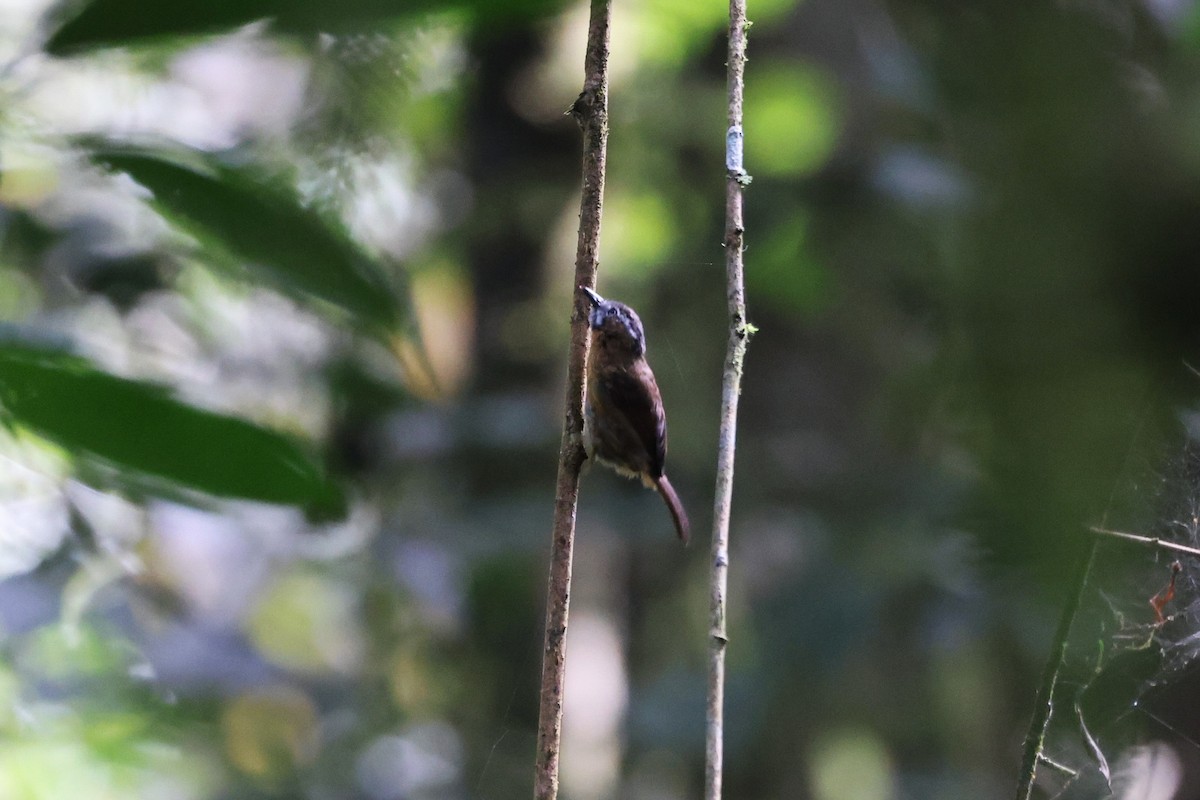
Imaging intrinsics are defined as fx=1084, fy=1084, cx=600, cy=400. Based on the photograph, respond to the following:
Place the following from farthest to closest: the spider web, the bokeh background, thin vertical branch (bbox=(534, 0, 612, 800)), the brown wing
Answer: the brown wing
thin vertical branch (bbox=(534, 0, 612, 800))
the spider web
the bokeh background

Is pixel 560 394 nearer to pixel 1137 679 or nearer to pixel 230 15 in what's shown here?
pixel 1137 679

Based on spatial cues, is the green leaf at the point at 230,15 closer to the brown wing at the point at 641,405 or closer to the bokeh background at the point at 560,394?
the bokeh background at the point at 560,394

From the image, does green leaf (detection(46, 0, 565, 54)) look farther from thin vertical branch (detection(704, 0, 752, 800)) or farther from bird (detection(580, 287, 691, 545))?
bird (detection(580, 287, 691, 545))

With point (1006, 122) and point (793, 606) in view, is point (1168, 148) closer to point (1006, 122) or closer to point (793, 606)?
point (1006, 122)

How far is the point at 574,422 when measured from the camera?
144cm

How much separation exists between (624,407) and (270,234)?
2253 mm

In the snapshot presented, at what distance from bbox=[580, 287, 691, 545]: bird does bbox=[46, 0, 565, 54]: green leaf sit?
2168mm

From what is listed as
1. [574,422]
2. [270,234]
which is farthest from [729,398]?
[270,234]

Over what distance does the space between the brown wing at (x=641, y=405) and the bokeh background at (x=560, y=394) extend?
557 mm

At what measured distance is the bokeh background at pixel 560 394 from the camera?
48 cm

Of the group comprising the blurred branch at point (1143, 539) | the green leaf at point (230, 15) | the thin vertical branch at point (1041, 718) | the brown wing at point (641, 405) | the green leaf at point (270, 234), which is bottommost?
the thin vertical branch at point (1041, 718)

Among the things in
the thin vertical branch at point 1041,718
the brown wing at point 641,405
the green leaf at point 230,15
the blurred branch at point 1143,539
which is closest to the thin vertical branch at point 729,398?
the thin vertical branch at point 1041,718

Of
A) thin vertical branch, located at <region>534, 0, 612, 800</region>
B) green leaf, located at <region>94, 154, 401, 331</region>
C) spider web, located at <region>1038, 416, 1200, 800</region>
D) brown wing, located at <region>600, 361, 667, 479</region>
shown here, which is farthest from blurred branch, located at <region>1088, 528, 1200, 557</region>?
brown wing, located at <region>600, 361, 667, 479</region>

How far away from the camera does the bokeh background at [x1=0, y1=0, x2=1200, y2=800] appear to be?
0.48m
